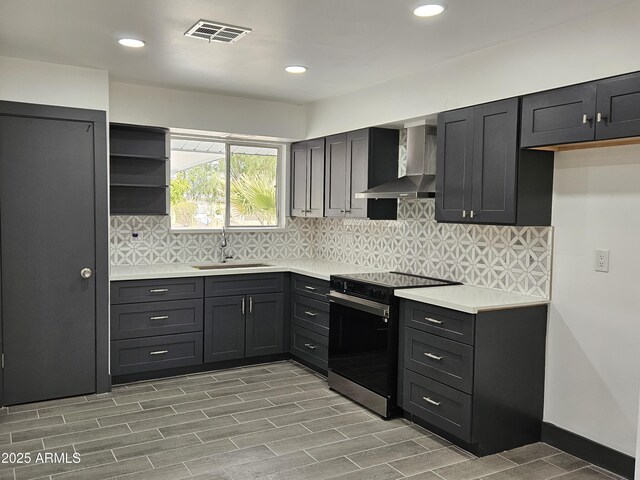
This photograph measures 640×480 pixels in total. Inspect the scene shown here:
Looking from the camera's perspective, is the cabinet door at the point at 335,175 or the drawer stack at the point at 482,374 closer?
the drawer stack at the point at 482,374

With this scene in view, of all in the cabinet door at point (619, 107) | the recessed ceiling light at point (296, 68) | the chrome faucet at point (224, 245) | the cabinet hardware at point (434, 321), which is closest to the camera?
the cabinet door at point (619, 107)

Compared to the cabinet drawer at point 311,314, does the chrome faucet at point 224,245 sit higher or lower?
higher

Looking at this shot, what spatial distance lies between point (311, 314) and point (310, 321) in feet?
0.23

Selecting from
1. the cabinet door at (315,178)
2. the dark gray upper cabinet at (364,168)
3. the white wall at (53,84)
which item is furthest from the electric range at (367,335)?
the white wall at (53,84)

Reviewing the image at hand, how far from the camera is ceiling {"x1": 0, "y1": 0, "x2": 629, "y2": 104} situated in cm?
276

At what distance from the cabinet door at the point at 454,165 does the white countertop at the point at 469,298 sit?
49cm

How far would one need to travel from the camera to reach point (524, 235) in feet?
11.6

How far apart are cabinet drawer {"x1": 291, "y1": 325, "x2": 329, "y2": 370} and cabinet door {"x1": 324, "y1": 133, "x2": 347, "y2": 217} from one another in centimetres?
111

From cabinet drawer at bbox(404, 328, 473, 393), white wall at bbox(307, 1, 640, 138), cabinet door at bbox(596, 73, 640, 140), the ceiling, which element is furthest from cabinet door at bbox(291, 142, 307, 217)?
cabinet door at bbox(596, 73, 640, 140)

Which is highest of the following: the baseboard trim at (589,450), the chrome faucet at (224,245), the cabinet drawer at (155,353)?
the chrome faucet at (224,245)

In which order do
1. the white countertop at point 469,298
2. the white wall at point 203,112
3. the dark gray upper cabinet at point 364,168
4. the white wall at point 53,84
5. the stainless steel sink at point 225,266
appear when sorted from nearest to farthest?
the white countertop at point 469,298, the white wall at point 53,84, the dark gray upper cabinet at point 364,168, the white wall at point 203,112, the stainless steel sink at point 225,266

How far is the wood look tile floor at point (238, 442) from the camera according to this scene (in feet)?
9.77

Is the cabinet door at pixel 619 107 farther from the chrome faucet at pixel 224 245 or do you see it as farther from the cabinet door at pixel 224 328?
the chrome faucet at pixel 224 245

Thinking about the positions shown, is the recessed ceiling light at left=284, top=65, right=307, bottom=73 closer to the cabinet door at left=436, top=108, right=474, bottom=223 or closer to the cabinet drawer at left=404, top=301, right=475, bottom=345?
the cabinet door at left=436, top=108, right=474, bottom=223
